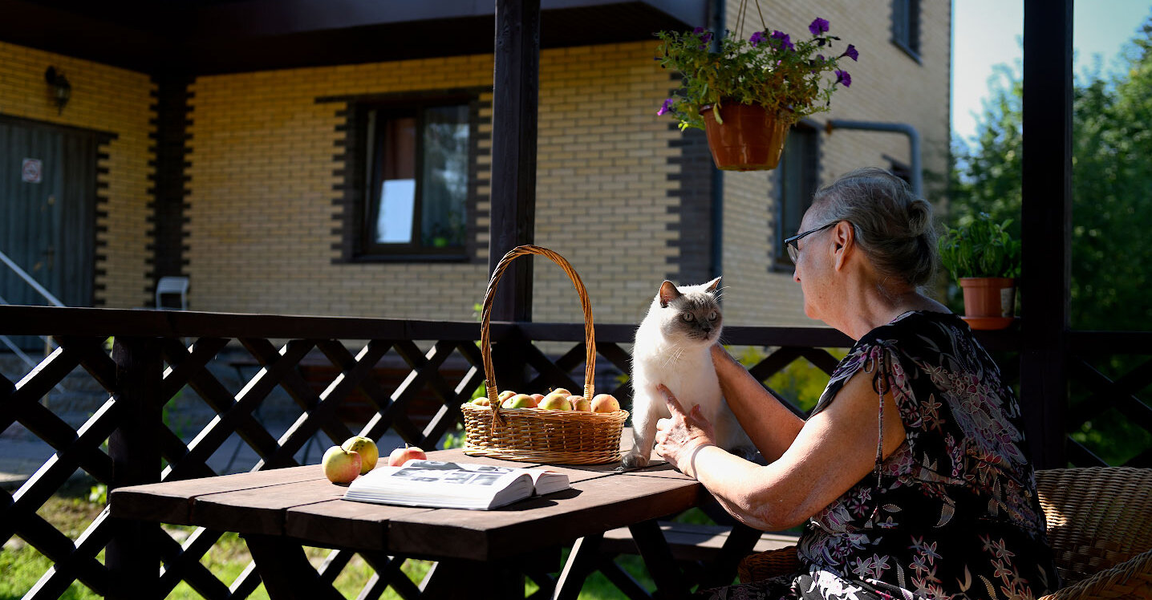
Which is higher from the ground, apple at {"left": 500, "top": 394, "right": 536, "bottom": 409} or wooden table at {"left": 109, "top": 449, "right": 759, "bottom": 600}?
apple at {"left": 500, "top": 394, "right": 536, "bottom": 409}

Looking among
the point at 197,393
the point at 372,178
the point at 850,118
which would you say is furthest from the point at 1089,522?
the point at 850,118

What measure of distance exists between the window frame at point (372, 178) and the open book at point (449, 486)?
25.5 ft

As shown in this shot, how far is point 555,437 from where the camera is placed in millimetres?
2572

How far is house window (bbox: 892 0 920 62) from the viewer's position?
13172 millimetres

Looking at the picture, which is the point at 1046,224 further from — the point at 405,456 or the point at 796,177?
the point at 796,177

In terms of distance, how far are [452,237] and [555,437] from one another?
7557mm

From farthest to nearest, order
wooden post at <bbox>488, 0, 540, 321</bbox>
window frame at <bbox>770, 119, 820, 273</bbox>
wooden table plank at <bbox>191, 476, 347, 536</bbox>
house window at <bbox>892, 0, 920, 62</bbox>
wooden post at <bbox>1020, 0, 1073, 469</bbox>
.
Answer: house window at <bbox>892, 0, 920, 62</bbox>, window frame at <bbox>770, 119, 820, 273</bbox>, wooden post at <bbox>488, 0, 540, 321</bbox>, wooden post at <bbox>1020, 0, 1073, 469</bbox>, wooden table plank at <bbox>191, 476, 347, 536</bbox>

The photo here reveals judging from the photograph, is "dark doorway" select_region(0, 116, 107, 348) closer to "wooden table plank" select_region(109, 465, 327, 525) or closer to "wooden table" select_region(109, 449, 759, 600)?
"wooden table plank" select_region(109, 465, 327, 525)

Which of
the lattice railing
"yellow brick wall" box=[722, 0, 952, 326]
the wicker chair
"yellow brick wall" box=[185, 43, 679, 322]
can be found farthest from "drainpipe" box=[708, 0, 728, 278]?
the wicker chair

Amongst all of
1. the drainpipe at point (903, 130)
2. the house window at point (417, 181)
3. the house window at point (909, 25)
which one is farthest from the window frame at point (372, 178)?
A: the house window at point (909, 25)

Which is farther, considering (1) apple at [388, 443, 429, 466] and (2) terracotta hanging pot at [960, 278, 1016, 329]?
(2) terracotta hanging pot at [960, 278, 1016, 329]

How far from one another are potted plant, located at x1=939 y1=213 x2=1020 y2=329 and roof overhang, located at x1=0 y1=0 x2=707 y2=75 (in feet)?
16.5

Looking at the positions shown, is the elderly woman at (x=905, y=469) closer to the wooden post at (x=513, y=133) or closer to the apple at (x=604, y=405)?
the apple at (x=604, y=405)

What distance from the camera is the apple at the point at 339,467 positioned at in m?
2.21
